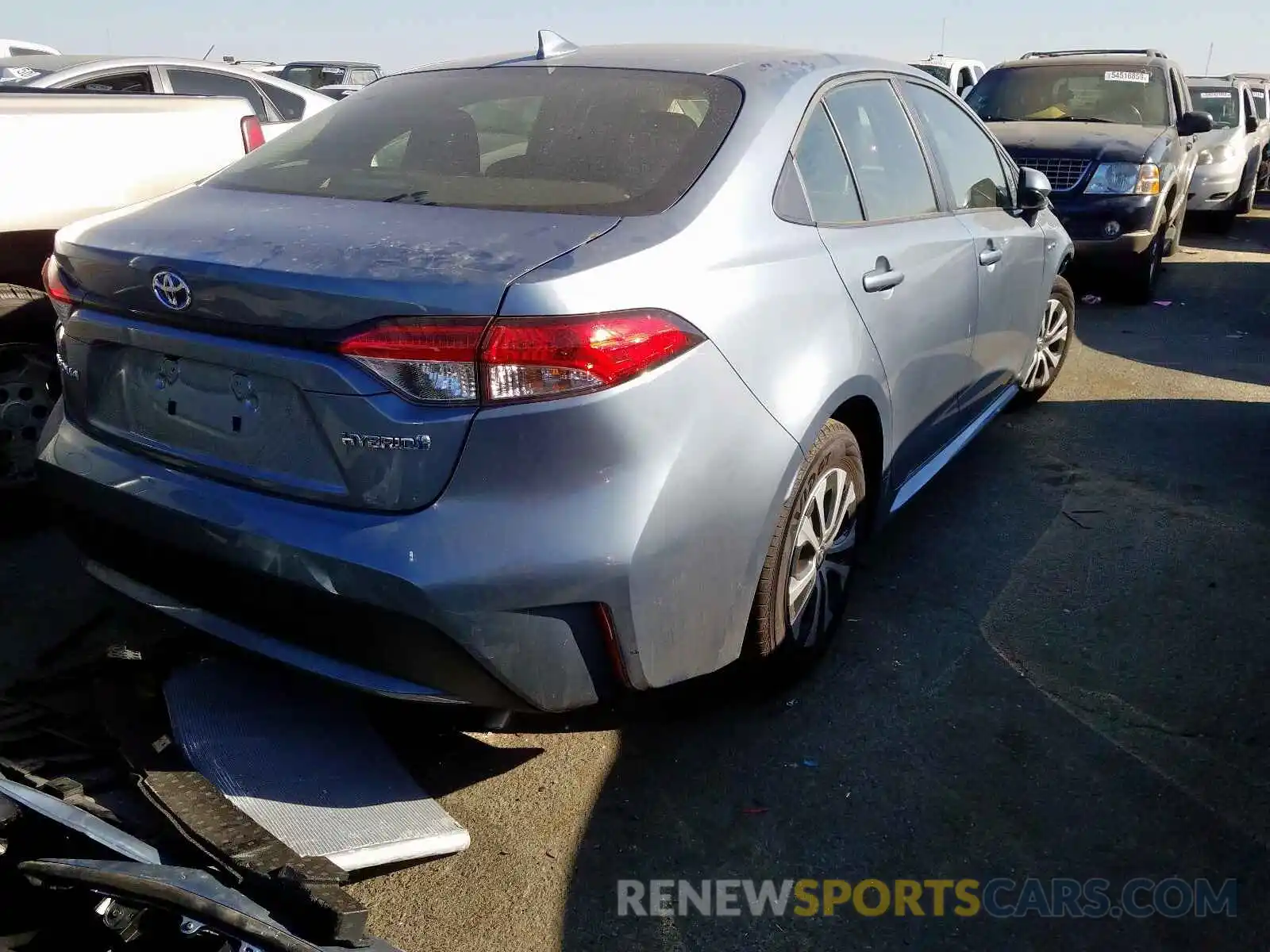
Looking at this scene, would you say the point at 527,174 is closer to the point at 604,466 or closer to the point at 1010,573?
the point at 604,466

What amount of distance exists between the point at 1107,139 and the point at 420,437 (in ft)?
25.3

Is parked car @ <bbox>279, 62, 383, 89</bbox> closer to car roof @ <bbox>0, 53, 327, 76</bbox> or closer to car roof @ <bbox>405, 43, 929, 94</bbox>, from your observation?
car roof @ <bbox>0, 53, 327, 76</bbox>

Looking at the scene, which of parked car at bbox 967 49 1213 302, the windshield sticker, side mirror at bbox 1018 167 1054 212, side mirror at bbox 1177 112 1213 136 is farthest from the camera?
the windshield sticker

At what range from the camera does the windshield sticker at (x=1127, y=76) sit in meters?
9.11

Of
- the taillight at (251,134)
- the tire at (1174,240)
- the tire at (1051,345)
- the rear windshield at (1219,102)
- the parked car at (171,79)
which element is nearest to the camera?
the taillight at (251,134)

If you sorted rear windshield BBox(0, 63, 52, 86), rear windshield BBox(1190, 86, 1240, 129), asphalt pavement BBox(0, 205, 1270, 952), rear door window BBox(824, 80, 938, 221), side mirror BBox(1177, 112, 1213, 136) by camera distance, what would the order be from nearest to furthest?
1. asphalt pavement BBox(0, 205, 1270, 952)
2. rear door window BBox(824, 80, 938, 221)
3. rear windshield BBox(0, 63, 52, 86)
4. side mirror BBox(1177, 112, 1213, 136)
5. rear windshield BBox(1190, 86, 1240, 129)

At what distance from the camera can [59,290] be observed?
257cm

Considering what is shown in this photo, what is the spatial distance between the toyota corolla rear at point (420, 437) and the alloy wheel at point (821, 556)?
0.37 m

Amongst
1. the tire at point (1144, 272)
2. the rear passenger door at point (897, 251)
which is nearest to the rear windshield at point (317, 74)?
the tire at point (1144, 272)

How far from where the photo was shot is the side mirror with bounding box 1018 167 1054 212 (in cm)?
439

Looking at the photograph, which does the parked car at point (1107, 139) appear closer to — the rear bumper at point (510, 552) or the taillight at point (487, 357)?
the rear bumper at point (510, 552)

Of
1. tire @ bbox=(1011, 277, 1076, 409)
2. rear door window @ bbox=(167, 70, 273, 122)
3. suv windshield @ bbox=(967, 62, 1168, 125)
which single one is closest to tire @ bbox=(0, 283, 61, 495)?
rear door window @ bbox=(167, 70, 273, 122)

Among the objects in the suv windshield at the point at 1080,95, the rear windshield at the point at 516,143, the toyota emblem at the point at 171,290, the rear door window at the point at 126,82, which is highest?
the rear windshield at the point at 516,143

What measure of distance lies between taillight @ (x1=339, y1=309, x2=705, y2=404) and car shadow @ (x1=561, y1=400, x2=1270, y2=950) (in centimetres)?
113
